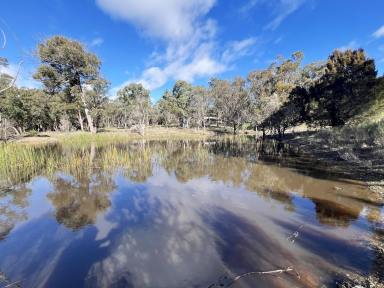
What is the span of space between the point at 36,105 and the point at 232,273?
5489cm

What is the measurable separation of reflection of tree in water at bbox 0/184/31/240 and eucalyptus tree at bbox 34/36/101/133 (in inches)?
1425

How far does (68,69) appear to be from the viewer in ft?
145

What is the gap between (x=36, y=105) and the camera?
158ft

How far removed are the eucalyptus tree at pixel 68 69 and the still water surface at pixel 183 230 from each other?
35572 millimetres

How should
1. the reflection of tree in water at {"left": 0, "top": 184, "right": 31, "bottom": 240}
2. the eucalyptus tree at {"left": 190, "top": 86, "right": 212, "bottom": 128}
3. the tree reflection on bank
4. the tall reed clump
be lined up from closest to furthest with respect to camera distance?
the reflection of tree in water at {"left": 0, "top": 184, "right": 31, "bottom": 240} → the tree reflection on bank → the tall reed clump → the eucalyptus tree at {"left": 190, "top": 86, "right": 212, "bottom": 128}

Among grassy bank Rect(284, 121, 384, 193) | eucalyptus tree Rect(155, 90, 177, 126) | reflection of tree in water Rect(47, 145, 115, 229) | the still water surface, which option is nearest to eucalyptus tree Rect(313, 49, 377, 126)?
grassy bank Rect(284, 121, 384, 193)

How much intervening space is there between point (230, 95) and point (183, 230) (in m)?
56.7

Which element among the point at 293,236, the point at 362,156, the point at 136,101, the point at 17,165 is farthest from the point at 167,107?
the point at 293,236

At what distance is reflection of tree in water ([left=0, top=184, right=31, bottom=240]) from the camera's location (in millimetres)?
7428

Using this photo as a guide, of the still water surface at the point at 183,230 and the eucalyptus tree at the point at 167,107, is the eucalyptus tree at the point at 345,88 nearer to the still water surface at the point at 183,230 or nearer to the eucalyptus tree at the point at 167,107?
the still water surface at the point at 183,230

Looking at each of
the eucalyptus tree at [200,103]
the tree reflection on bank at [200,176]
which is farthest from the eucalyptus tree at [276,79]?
the tree reflection on bank at [200,176]

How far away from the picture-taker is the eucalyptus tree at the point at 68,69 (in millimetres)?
41375

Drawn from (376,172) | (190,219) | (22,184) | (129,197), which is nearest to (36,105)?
(22,184)

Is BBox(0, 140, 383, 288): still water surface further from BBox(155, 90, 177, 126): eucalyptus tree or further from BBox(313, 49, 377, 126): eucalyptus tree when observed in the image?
BBox(155, 90, 177, 126): eucalyptus tree
